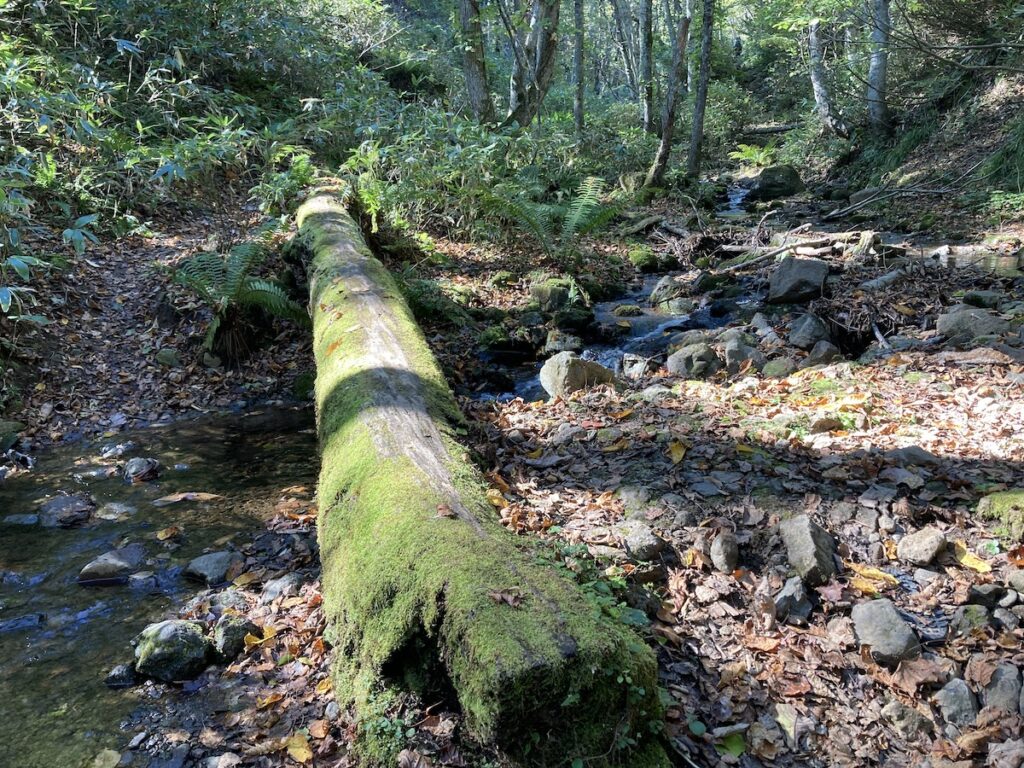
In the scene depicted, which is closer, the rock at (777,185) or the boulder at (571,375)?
the boulder at (571,375)

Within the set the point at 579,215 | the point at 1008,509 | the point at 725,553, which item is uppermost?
the point at 579,215

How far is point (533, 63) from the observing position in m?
13.3

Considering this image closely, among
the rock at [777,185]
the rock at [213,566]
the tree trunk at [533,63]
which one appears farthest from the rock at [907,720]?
the rock at [777,185]

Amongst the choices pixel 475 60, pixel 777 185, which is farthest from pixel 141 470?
pixel 777 185

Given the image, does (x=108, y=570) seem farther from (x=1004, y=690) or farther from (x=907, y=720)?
(x=1004, y=690)

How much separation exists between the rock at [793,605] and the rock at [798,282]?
18.1ft

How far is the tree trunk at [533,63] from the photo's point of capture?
41.2ft

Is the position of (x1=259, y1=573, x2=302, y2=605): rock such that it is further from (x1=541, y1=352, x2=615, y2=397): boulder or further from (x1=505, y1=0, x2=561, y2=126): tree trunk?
(x1=505, y1=0, x2=561, y2=126): tree trunk

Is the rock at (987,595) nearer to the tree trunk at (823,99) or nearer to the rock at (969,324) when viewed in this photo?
the rock at (969,324)

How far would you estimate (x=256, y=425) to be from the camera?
6258mm

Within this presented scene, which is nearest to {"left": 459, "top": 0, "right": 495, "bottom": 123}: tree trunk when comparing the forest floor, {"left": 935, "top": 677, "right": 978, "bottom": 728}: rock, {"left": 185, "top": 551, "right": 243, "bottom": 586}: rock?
the forest floor

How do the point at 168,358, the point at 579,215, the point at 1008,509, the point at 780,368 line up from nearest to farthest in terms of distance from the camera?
1. the point at 1008,509
2. the point at 780,368
3. the point at 168,358
4. the point at 579,215

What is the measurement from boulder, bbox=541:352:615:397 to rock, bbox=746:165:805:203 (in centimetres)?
1133

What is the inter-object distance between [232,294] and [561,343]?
3.57 metres
